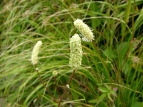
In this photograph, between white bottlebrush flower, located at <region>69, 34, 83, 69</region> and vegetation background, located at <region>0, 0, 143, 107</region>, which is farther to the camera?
vegetation background, located at <region>0, 0, 143, 107</region>

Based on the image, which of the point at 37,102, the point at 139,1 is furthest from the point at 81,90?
the point at 139,1

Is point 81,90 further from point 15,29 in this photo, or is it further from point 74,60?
point 15,29

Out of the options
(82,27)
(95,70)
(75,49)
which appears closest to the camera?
(75,49)

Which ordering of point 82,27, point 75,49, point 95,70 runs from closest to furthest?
point 75,49
point 82,27
point 95,70

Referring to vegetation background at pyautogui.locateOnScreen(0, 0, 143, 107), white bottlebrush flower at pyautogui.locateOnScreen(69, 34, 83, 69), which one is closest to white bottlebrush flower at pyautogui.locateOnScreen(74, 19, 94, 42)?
white bottlebrush flower at pyautogui.locateOnScreen(69, 34, 83, 69)

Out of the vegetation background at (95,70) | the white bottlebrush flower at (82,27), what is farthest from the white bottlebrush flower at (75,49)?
the vegetation background at (95,70)

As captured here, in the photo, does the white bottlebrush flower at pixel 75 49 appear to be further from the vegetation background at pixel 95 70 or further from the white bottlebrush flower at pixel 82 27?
the vegetation background at pixel 95 70

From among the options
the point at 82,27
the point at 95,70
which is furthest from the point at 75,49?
the point at 95,70

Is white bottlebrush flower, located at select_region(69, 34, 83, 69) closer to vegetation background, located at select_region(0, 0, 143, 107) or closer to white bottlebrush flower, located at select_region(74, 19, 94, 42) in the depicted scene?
white bottlebrush flower, located at select_region(74, 19, 94, 42)

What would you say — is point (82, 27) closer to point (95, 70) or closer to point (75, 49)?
point (75, 49)

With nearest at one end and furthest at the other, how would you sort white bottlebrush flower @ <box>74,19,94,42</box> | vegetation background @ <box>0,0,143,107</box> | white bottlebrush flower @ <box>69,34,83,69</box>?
white bottlebrush flower @ <box>69,34,83,69</box>, white bottlebrush flower @ <box>74,19,94,42</box>, vegetation background @ <box>0,0,143,107</box>

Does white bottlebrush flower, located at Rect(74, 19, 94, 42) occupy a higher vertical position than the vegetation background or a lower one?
higher
